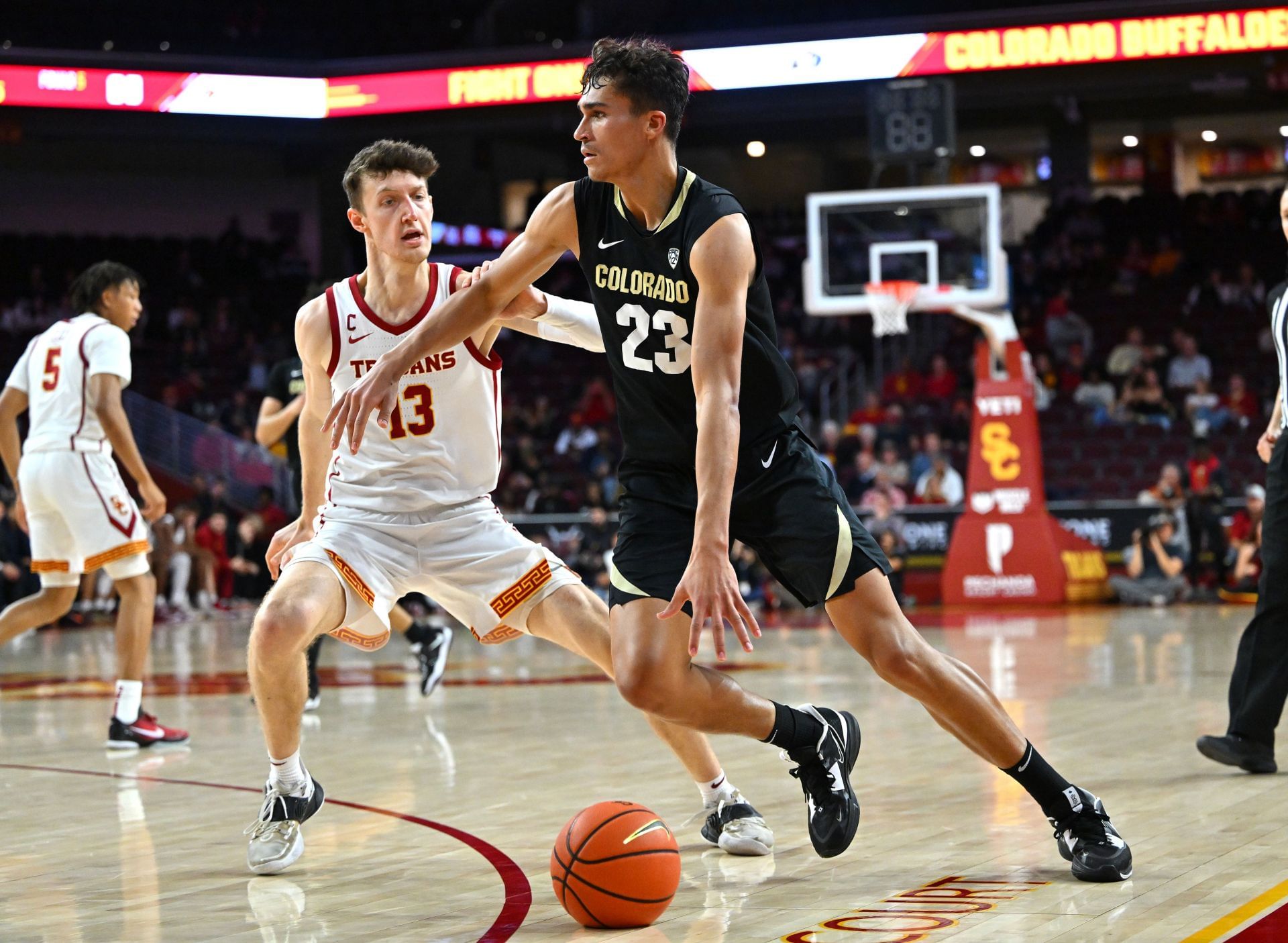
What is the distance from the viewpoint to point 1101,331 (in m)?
23.6

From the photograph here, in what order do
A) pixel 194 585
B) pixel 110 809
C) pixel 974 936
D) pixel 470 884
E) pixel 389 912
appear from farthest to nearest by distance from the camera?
pixel 194 585, pixel 110 809, pixel 470 884, pixel 389 912, pixel 974 936

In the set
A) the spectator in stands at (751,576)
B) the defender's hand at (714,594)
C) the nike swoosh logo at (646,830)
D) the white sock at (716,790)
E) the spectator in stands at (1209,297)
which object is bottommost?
the spectator in stands at (751,576)

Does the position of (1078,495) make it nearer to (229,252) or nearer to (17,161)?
(229,252)

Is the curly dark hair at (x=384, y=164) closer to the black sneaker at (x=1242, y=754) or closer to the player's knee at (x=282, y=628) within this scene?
the player's knee at (x=282, y=628)

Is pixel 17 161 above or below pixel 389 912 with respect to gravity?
above

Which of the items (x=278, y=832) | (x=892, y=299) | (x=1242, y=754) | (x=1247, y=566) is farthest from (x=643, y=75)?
(x=1247, y=566)

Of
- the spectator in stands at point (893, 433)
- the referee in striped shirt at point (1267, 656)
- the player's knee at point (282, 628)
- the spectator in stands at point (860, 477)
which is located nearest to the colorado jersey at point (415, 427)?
the player's knee at point (282, 628)

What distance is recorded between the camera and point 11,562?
16.2m

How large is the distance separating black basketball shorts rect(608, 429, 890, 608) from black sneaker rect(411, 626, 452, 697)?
4349 mm

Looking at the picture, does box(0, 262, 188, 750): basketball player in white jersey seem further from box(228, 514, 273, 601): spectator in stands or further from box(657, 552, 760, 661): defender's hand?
box(228, 514, 273, 601): spectator in stands

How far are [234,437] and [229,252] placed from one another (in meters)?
7.66

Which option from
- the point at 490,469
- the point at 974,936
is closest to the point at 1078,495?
the point at 490,469

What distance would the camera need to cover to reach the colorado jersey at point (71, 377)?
742cm

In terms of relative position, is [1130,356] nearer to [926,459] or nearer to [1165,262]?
[1165,262]
